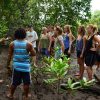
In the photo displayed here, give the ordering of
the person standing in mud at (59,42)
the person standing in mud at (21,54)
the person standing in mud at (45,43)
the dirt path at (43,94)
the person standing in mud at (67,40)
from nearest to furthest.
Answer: the person standing in mud at (21,54), the dirt path at (43,94), the person standing in mud at (59,42), the person standing in mud at (67,40), the person standing in mud at (45,43)

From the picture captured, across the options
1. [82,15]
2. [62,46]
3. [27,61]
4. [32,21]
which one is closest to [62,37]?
[62,46]

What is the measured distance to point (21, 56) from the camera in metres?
7.51

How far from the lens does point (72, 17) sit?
24094 millimetres

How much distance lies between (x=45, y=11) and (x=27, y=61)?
1667 cm

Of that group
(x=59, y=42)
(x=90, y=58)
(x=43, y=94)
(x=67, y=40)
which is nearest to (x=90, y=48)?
(x=90, y=58)

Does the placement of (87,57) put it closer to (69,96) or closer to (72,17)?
→ (69,96)

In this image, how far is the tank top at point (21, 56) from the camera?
24.5 feet

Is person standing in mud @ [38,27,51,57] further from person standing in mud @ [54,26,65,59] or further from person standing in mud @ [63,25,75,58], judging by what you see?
person standing in mud @ [54,26,65,59]

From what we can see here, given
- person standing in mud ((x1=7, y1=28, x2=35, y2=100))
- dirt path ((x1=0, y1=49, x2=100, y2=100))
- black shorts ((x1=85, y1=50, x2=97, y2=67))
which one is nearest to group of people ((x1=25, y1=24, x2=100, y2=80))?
black shorts ((x1=85, y1=50, x2=97, y2=67))

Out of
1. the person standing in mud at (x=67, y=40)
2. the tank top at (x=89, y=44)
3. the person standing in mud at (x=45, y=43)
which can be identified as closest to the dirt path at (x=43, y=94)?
the tank top at (x=89, y=44)

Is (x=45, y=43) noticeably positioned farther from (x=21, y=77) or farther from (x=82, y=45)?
(x=21, y=77)

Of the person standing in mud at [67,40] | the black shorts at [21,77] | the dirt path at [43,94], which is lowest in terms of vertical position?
the dirt path at [43,94]

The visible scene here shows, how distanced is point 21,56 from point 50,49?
4.98 m

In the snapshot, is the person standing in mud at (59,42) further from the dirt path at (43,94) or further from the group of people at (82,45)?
the dirt path at (43,94)
